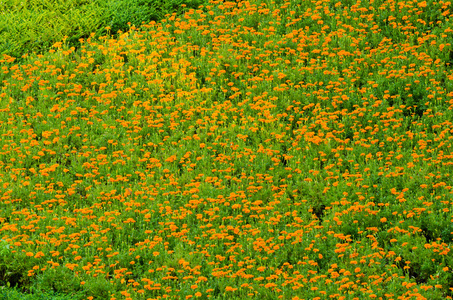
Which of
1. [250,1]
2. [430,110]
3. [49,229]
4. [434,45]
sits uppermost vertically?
[250,1]

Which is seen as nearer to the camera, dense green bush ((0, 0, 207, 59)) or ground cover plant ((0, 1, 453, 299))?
ground cover plant ((0, 1, 453, 299))

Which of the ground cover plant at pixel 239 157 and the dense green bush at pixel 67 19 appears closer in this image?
the ground cover plant at pixel 239 157

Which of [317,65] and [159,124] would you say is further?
[317,65]

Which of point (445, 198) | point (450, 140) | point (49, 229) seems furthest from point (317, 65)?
point (49, 229)

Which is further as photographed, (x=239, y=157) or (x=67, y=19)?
(x=67, y=19)

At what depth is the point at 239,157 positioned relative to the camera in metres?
10.0

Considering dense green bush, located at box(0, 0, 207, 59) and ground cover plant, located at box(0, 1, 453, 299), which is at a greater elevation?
dense green bush, located at box(0, 0, 207, 59)

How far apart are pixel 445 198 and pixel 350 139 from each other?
84.6 inches

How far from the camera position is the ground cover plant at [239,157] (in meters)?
8.01

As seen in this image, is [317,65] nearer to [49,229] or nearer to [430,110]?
[430,110]

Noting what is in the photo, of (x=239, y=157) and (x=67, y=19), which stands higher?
(x=67, y=19)

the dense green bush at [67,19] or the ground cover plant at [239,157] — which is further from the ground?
the dense green bush at [67,19]

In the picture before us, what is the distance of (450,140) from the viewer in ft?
31.1

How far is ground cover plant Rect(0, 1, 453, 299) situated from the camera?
801 cm
